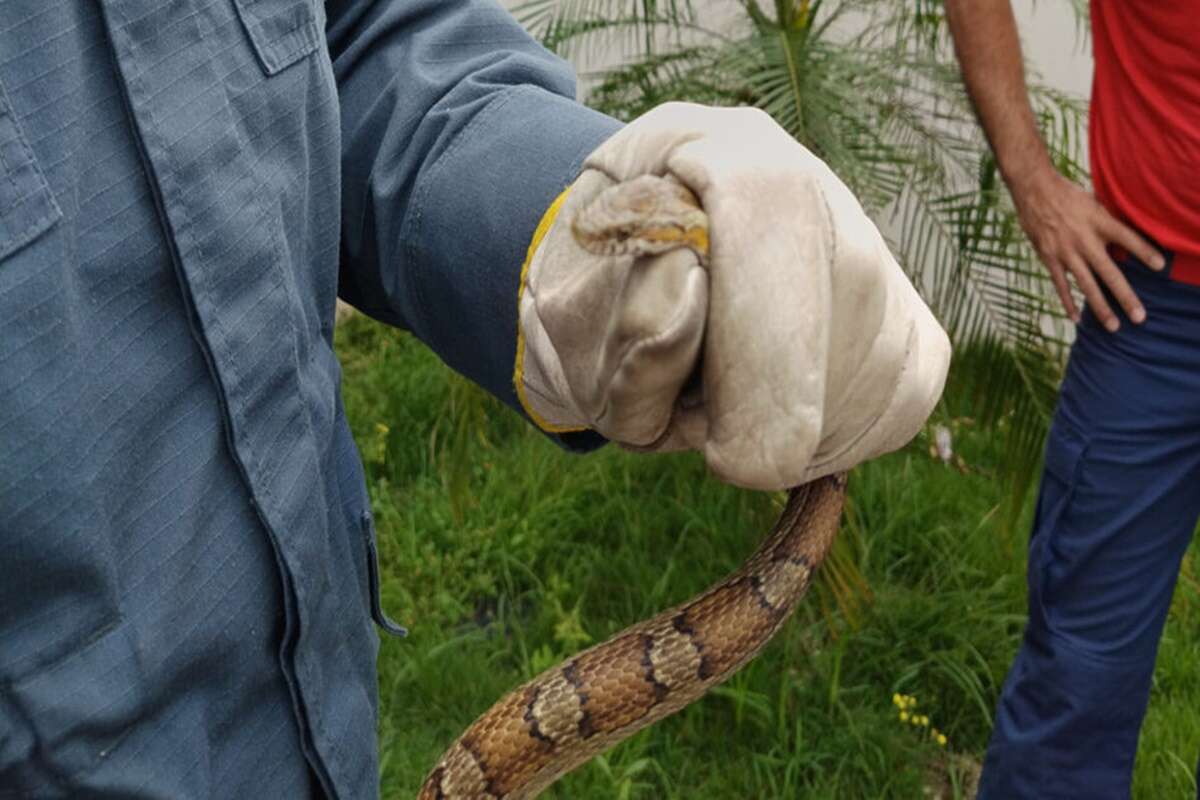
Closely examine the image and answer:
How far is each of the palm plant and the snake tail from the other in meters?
1.68

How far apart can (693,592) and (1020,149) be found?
181 cm

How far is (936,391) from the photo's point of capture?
1535 millimetres

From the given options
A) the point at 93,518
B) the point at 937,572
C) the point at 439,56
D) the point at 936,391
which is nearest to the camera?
the point at 93,518

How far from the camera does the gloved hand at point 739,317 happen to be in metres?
1.29

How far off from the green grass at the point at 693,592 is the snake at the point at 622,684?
1.31 metres

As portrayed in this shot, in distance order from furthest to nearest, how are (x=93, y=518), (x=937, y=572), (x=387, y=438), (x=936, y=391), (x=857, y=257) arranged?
(x=387, y=438) < (x=937, y=572) < (x=936, y=391) < (x=857, y=257) < (x=93, y=518)

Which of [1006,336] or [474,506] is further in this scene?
[474,506]

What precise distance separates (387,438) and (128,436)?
13.1ft

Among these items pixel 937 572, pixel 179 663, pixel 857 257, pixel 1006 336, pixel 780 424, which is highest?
pixel 857 257

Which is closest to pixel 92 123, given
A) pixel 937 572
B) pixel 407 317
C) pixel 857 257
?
pixel 407 317

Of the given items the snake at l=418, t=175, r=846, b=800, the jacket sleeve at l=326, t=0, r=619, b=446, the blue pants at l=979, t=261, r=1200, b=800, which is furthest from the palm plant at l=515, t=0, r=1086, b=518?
the jacket sleeve at l=326, t=0, r=619, b=446

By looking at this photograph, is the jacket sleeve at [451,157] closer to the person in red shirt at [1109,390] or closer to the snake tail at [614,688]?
the snake tail at [614,688]

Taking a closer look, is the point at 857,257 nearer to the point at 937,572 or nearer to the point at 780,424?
the point at 780,424

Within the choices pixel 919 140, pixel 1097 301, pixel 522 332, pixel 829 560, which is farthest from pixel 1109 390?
pixel 522 332
